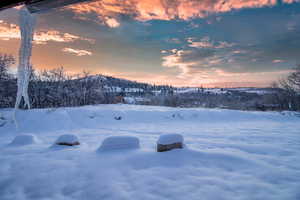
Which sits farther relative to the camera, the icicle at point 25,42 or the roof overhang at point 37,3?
the icicle at point 25,42

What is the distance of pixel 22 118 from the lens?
757cm

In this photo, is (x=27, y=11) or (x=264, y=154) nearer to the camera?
(x=27, y=11)

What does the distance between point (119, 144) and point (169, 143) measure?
3.49ft

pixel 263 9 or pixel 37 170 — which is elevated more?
pixel 263 9

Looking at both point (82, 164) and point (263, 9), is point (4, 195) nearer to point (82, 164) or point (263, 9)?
point (82, 164)

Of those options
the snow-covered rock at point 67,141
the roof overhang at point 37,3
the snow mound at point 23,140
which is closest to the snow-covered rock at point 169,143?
the snow-covered rock at point 67,141

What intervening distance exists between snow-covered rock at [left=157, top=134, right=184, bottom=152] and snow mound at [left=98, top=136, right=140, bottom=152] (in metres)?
0.58

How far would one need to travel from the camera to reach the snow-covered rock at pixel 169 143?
3.12 m

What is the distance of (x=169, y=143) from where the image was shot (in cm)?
315

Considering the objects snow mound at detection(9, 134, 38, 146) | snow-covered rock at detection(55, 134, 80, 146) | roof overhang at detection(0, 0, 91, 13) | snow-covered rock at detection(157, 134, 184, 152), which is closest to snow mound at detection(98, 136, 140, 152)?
snow-covered rock at detection(157, 134, 184, 152)

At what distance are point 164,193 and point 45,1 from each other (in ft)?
7.47

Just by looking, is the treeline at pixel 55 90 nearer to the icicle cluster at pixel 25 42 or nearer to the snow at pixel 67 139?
the snow at pixel 67 139

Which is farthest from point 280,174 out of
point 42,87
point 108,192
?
point 42,87

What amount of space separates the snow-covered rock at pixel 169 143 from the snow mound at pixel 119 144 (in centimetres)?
58
